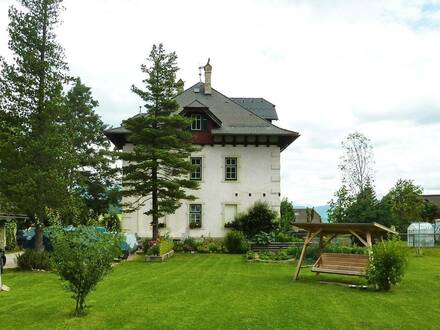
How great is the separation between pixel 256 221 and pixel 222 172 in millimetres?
3978

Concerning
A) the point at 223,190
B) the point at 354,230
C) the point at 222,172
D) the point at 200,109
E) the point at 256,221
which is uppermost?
the point at 200,109

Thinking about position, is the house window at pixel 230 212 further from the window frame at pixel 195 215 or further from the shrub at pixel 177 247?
the shrub at pixel 177 247

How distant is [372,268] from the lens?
13.5m

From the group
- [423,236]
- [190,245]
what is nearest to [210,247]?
[190,245]

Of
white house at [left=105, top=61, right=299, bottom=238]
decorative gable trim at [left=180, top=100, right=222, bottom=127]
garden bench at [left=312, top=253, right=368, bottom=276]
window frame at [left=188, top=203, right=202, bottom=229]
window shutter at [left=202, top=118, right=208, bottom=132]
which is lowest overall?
garden bench at [left=312, top=253, right=368, bottom=276]

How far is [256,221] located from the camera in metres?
32.6

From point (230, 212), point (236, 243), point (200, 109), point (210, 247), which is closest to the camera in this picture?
point (236, 243)

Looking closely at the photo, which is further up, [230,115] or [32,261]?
[230,115]

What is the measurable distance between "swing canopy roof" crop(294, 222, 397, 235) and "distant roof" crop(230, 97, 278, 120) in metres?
23.0

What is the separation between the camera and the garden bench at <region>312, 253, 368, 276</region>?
48.9ft

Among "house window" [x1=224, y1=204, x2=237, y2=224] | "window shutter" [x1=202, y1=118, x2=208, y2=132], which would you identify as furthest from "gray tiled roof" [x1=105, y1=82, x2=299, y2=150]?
"house window" [x1=224, y1=204, x2=237, y2=224]

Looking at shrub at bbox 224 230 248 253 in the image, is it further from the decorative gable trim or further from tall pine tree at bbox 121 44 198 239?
the decorative gable trim

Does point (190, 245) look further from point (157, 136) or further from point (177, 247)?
point (157, 136)

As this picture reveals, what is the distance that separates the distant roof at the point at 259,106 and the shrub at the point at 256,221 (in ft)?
26.4
